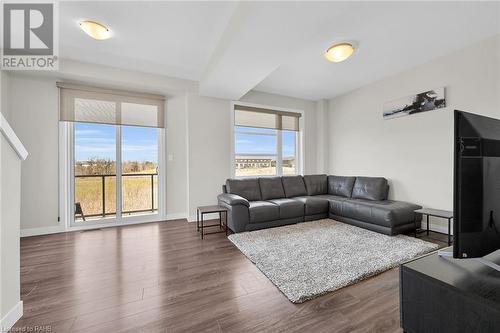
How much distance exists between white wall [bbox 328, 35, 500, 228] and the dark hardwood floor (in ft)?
6.79

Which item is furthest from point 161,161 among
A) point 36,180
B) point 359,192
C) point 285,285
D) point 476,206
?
point 476,206

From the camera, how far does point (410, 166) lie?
3590 millimetres

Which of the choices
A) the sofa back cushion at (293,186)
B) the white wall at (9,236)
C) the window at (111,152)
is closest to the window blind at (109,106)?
the window at (111,152)

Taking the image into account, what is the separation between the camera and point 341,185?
4453mm

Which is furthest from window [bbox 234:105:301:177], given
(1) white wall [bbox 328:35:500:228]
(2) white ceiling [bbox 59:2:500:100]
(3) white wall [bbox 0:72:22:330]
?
(3) white wall [bbox 0:72:22:330]

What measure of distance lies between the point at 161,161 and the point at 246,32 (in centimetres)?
300

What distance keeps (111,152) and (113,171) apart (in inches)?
14.1

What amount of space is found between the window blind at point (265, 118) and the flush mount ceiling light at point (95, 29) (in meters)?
2.52

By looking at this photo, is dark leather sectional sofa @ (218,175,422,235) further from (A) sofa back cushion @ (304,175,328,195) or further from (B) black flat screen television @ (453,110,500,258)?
(B) black flat screen television @ (453,110,500,258)

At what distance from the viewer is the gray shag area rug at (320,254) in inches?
74.4

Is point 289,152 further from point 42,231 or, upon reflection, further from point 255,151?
point 42,231

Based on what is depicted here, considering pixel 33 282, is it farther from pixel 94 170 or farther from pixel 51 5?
pixel 51 5

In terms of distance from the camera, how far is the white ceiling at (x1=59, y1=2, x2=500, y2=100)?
→ 6.93 feet

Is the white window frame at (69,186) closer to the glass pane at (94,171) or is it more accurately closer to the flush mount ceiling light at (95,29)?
the glass pane at (94,171)
